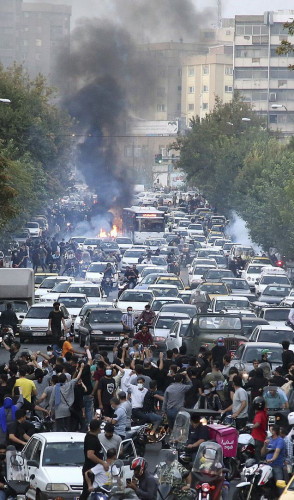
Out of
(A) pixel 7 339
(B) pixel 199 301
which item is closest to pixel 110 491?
(A) pixel 7 339

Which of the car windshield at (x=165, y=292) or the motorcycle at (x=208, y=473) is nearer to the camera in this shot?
the motorcycle at (x=208, y=473)

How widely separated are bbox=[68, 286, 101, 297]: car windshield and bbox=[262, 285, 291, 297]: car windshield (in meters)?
6.08

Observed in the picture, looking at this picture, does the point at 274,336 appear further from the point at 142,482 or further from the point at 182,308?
the point at 142,482

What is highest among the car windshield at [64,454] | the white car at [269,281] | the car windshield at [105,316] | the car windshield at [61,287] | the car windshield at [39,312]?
the car windshield at [64,454]

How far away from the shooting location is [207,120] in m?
113

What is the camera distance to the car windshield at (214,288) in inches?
1804

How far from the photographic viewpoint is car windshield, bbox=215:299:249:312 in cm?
3912

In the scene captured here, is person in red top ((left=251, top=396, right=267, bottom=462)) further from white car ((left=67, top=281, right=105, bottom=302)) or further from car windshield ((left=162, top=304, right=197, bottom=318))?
white car ((left=67, top=281, right=105, bottom=302))

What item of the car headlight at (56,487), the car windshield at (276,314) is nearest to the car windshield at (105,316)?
the car windshield at (276,314)

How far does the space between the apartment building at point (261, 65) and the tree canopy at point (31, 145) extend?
55390 millimetres

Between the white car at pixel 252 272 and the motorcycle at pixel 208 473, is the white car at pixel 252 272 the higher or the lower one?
the lower one

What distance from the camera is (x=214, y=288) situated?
1820 inches

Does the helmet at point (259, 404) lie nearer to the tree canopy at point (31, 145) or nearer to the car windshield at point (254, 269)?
the tree canopy at point (31, 145)

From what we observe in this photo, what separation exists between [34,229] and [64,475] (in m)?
63.2
